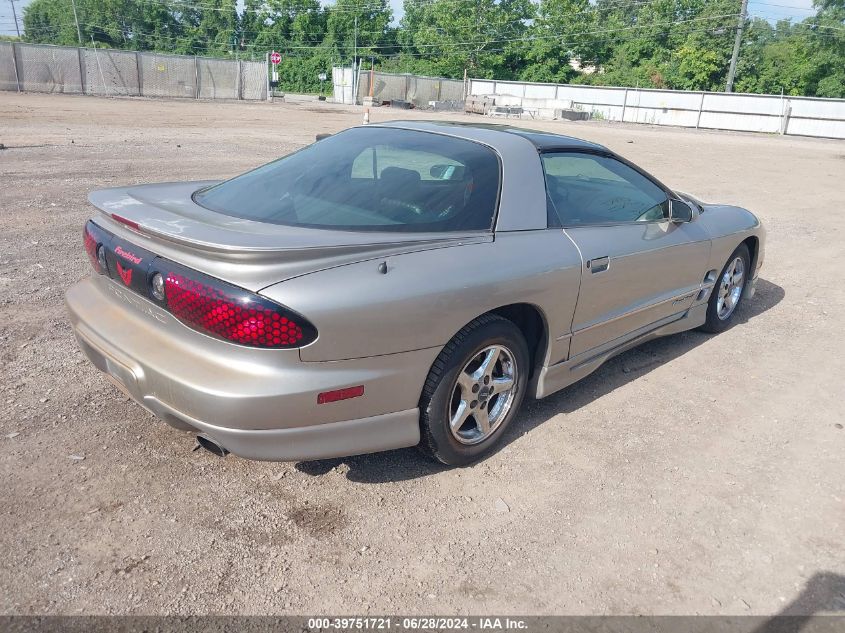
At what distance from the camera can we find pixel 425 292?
269cm

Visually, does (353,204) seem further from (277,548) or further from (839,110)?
(839,110)

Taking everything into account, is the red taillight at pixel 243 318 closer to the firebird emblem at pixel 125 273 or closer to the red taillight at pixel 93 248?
the firebird emblem at pixel 125 273

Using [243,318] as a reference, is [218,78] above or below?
above

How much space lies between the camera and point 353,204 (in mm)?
3057

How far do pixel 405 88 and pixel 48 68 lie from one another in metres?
24.9

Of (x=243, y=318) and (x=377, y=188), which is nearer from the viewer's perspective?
(x=243, y=318)

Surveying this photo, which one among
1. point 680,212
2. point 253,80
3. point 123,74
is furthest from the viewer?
point 253,80

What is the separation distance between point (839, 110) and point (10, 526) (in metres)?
47.0

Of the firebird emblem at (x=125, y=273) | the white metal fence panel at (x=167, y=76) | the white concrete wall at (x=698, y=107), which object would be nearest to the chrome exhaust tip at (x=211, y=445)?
the firebird emblem at (x=125, y=273)

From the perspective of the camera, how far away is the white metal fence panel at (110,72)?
114ft

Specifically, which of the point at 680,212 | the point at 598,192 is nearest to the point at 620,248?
the point at 598,192

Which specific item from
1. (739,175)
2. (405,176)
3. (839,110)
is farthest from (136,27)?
(405,176)

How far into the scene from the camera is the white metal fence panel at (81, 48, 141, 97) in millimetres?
34781

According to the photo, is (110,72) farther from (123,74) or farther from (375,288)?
(375,288)
